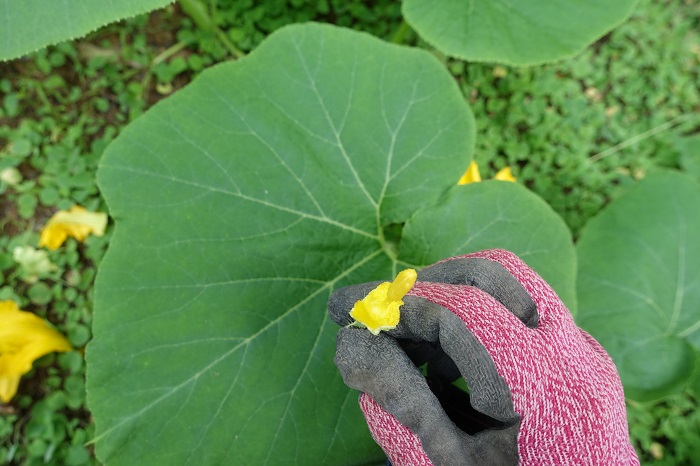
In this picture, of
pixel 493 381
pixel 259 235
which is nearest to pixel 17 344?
pixel 259 235

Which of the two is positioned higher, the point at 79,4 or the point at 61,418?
the point at 79,4

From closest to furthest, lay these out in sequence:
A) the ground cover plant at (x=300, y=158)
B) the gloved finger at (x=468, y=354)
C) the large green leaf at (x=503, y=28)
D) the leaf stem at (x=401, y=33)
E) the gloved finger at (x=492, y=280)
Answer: the gloved finger at (x=468, y=354)
the gloved finger at (x=492, y=280)
the ground cover plant at (x=300, y=158)
the large green leaf at (x=503, y=28)
the leaf stem at (x=401, y=33)

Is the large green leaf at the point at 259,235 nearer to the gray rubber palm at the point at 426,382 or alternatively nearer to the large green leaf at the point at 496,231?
the large green leaf at the point at 496,231

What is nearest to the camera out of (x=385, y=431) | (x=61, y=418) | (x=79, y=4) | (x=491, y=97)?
(x=385, y=431)

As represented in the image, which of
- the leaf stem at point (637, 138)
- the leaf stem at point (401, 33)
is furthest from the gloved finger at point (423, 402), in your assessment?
the leaf stem at point (637, 138)

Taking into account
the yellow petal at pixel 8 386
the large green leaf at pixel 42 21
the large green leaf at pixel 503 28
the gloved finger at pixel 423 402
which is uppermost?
the large green leaf at pixel 42 21

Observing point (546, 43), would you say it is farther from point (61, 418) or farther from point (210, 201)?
point (61, 418)

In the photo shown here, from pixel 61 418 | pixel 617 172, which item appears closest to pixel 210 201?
pixel 61 418

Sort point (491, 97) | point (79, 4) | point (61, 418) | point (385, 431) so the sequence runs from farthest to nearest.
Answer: point (491, 97)
point (61, 418)
point (79, 4)
point (385, 431)
